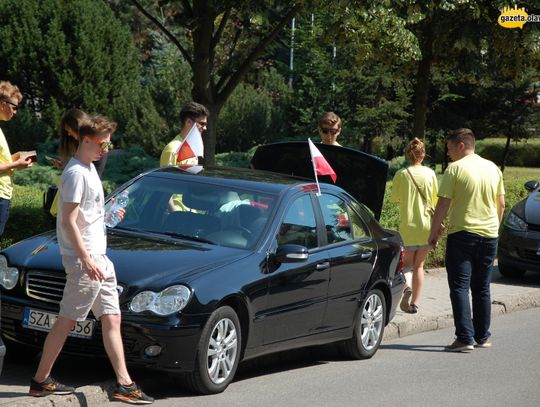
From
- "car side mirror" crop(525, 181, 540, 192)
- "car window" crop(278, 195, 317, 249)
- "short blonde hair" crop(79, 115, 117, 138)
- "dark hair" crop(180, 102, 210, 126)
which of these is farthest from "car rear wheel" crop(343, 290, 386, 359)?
"car side mirror" crop(525, 181, 540, 192)

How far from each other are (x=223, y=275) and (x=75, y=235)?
1312 mm

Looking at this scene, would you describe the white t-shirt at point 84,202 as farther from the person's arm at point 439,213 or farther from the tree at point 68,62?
the tree at point 68,62

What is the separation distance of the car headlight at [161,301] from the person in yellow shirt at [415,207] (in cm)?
446

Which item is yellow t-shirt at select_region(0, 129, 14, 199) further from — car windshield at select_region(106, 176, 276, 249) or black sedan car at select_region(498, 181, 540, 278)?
black sedan car at select_region(498, 181, 540, 278)

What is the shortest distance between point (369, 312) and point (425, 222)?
2.12 meters

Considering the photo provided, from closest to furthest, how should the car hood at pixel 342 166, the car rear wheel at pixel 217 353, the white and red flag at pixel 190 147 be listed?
the car rear wheel at pixel 217 353
the white and red flag at pixel 190 147
the car hood at pixel 342 166

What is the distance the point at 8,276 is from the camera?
7348 millimetres

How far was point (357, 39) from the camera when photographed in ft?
60.1

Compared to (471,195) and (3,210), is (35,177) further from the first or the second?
(471,195)

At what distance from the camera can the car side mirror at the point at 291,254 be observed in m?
7.68

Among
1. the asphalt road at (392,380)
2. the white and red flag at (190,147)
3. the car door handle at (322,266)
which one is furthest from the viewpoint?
the white and red flag at (190,147)

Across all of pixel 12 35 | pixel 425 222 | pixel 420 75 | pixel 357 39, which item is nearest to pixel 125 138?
pixel 12 35

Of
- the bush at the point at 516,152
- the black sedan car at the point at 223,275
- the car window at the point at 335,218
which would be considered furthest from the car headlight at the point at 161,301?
the bush at the point at 516,152

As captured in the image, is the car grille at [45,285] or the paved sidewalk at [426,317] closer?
the paved sidewalk at [426,317]
